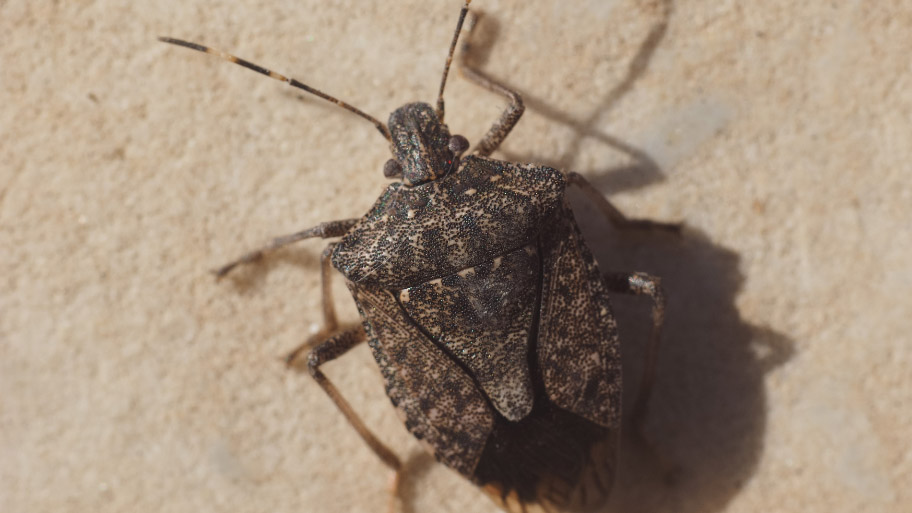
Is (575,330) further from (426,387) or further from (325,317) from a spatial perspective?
(325,317)

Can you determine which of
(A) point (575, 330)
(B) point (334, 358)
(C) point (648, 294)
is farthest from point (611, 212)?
(B) point (334, 358)

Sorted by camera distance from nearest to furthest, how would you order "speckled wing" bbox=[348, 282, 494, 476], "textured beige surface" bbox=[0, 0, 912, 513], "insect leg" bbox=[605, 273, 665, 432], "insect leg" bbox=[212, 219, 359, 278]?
"speckled wing" bbox=[348, 282, 494, 476]
"insect leg" bbox=[605, 273, 665, 432]
"insect leg" bbox=[212, 219, 359, 278]
"textured beige surface" bbox=[0, 0, 912, 513]

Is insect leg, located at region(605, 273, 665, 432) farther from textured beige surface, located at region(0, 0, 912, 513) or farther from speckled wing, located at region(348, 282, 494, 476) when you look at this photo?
speckled wing, located at region(348, 282, 494, 476)

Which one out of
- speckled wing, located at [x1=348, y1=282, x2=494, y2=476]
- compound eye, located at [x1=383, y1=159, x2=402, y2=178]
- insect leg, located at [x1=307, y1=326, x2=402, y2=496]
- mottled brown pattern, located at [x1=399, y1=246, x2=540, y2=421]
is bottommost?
insect leg, located at [x1=307, y1=326, x2=402, y2=496]

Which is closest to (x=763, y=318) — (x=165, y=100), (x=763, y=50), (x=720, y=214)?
(x=720, y=214)

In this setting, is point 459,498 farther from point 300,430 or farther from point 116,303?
point 116,303

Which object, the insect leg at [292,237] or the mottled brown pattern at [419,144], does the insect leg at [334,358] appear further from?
the mottled brown pattern at [419,144]

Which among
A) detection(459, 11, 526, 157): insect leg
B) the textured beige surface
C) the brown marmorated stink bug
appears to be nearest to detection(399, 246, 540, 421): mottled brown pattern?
the brown marmorated stink bug
